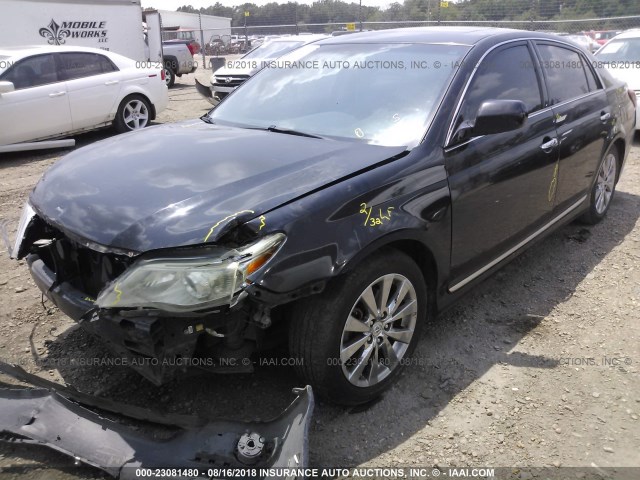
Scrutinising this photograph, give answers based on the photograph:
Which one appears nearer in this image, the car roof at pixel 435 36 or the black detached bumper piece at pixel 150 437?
the black detached bumper piece at pixel 150 437

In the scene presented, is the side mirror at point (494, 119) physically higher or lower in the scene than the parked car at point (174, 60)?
higher

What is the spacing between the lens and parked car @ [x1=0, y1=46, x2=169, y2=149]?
7559 millimetres

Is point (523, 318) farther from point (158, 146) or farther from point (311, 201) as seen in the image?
point (158, 146)

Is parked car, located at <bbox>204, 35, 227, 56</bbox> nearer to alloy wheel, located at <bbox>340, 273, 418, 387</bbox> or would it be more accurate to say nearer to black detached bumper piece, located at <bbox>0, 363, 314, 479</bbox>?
alloy wheel, located at <bbox>340, 273, 418, 387</bbox>

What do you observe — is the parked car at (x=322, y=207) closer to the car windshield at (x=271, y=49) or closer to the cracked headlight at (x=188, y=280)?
the cracked headlight at (x=188, y=280)

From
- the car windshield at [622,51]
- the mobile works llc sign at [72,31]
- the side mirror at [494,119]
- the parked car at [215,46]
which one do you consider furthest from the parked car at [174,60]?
the side mirror at [494,119]

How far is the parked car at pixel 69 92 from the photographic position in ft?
24.8

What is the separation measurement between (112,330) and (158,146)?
124 centimetres

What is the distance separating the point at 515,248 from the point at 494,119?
104 cm

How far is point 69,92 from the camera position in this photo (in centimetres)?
806

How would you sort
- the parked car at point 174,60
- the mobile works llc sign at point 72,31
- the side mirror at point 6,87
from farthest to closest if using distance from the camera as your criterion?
the parked car at point 174,60 < the mobile works llc sign at point 72,31 < the side mirror at point 6,87

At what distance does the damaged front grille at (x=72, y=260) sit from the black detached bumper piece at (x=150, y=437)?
48 cm

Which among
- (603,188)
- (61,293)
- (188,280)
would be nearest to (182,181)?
(188,280)

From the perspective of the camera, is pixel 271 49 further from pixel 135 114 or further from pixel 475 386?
pixel 475 386
